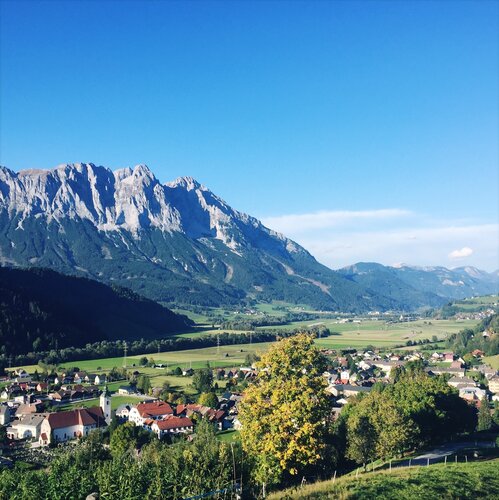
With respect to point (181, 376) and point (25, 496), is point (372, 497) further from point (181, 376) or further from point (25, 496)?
point (181, 376)

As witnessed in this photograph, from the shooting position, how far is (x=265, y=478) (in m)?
18.5

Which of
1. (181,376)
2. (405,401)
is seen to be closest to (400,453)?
(405,401)

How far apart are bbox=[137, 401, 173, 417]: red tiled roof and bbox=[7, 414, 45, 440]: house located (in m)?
10.5

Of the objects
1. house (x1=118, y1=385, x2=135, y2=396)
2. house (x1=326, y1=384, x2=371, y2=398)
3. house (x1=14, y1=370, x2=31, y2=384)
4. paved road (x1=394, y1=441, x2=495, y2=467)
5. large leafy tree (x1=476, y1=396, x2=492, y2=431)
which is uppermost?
paved road (x1=394, y1=441, x2=495, y2=467)

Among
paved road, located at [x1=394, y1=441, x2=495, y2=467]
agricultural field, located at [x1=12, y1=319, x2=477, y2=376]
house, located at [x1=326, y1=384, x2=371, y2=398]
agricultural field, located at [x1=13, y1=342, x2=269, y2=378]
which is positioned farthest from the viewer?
agricultural field, located at [x1=12, y1=319, x2=477, y2=376]

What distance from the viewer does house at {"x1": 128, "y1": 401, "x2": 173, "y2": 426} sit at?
193 feet

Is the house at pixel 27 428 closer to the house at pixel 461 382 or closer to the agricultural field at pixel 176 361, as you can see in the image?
the agricultural field at pixel 176 361

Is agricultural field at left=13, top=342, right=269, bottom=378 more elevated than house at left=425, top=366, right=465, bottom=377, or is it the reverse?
agricultural field at left=13, top=342, right=269, bottom=378

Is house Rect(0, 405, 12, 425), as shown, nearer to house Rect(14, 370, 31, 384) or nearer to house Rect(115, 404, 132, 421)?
house Rect(115, 404, 132, 421)

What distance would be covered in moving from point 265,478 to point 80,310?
141921mm

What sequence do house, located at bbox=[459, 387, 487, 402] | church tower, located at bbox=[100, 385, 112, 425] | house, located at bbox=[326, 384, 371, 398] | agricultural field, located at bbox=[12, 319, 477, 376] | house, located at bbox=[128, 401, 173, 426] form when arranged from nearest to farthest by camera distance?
house, located at bbox=[128, 401, 173, 426]
church tower, located at bbox=[100, 385, 112, 425]
house, located at bbox=[459, 387, 487, 402]
house, located at bbox=[326, 384, 371, 398]
agricultural field, located at bbox=[12, 319, 477, 376]

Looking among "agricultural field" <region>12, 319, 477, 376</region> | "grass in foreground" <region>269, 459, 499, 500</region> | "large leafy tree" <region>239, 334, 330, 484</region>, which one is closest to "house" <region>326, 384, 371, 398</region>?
"agricultural field" <region>12, 319, 477, 376</region>

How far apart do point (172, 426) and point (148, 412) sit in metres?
5.45

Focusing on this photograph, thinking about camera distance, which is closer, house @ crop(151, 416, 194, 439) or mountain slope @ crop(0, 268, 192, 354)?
house @ crop(151, 416, 194, 439)
